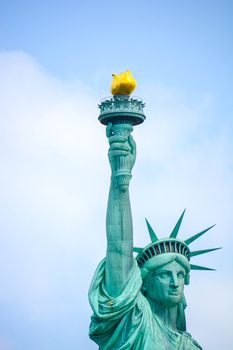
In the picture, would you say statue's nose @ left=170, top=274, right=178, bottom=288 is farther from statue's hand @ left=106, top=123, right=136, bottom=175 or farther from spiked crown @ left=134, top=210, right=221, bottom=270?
statue's hand @ left=106, top=123, right=136, bottom=175

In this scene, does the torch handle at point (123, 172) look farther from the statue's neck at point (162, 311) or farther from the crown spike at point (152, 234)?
the statue's neck at point (162, 311)

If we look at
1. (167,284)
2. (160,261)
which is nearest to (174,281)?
(167,284)

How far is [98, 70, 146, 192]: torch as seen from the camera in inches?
960

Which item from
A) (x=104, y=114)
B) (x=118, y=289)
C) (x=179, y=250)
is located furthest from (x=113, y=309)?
(x=104, y=114)

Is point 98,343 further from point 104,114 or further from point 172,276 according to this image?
point 104,114

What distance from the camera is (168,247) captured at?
24875mm

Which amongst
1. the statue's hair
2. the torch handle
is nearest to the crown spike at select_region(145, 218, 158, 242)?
the statue's hair

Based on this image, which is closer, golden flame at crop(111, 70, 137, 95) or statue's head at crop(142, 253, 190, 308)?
golden flame at crop(111, 70, 137, 95)

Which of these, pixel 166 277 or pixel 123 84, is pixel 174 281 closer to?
pixel 166 277

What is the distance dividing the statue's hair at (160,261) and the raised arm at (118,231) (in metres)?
0.59

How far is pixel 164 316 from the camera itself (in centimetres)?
2498

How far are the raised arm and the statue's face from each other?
0.74 m

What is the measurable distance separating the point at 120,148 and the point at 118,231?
153 centimetres

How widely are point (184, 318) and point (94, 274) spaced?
2.27 m
